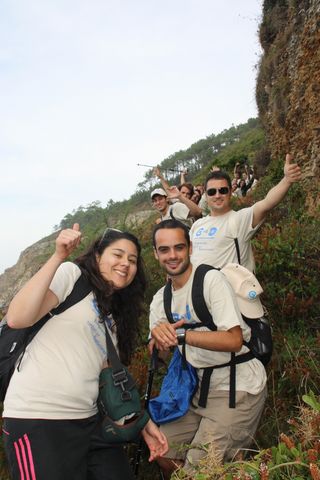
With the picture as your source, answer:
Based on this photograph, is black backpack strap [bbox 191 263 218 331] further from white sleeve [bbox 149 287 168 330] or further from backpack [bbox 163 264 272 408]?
white sleeve [bbox 149 287 168 330]

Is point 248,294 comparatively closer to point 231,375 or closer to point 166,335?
point 231,375

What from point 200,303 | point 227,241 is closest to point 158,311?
point 200,303

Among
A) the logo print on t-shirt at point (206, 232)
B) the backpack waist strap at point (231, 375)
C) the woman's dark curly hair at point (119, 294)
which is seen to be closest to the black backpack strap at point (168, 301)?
the woman's dark curly hair at point (119, 294)

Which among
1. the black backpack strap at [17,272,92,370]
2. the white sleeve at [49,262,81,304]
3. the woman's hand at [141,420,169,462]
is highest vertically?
the white sleeve at [49,262,81,304]

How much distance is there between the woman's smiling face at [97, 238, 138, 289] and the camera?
2.44 meters

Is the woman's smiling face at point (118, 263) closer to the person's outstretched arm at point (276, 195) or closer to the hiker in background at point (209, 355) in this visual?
the hiker in background at point (209, 355)

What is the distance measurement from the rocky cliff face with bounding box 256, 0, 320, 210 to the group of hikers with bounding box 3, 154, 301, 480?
17.3 ft

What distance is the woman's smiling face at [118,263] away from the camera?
8.00 ft

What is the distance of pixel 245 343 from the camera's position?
258 centimetres

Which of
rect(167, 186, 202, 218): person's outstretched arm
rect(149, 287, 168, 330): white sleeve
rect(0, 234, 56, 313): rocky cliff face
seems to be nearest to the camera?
rect(149, 287, 168, 330): white sleeve

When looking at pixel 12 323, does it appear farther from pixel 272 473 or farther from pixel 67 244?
pixel 272 473

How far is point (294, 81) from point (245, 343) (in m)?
8.10

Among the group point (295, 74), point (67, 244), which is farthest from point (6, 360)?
point (295, 74)

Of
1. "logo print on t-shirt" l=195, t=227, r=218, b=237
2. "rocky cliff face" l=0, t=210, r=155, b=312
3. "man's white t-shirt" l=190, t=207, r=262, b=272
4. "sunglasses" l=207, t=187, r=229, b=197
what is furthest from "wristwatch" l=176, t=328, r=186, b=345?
"rocky cliff face" l=0, t=210, r=155, b=312
